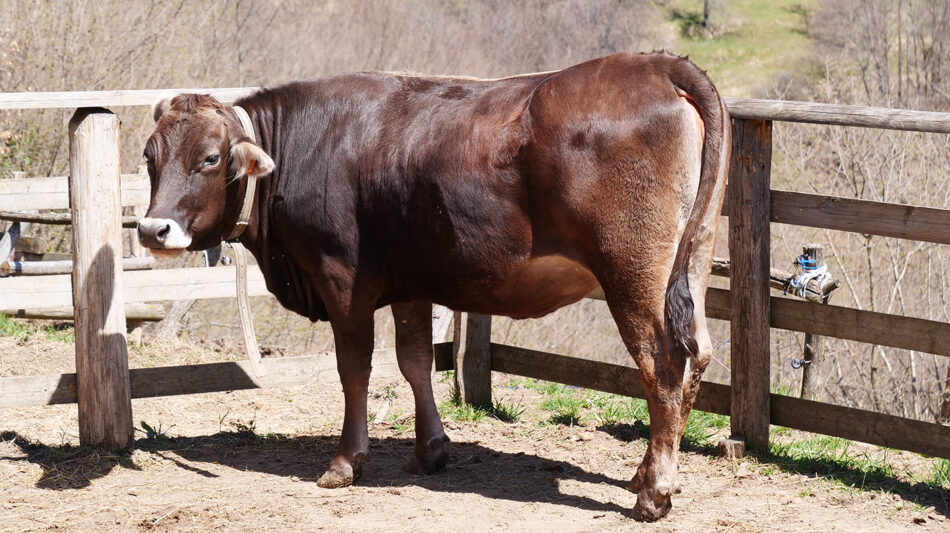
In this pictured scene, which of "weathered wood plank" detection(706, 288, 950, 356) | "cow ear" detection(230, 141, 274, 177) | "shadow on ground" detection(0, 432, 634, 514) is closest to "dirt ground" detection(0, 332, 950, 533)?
"shadow on ground" detection(0, 432, 634, 514)

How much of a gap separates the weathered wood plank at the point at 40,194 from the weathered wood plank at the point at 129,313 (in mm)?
1059

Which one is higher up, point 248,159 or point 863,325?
point 248,159

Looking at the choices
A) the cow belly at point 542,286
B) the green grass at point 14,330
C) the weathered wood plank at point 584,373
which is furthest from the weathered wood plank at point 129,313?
the cow belly at point 542,286

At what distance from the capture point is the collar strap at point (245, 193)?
16.3 feet

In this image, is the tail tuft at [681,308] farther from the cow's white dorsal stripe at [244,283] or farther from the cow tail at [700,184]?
the cow's white dorsal stripe at [244,283]

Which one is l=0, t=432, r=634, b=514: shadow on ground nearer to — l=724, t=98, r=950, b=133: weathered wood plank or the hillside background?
l=724, t=98, r=950, b=133: weathered wood plank

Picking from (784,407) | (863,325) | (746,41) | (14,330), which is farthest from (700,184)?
(746,41)

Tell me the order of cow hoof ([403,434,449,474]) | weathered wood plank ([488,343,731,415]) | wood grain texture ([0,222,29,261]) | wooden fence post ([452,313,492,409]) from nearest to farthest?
1. cow hoof ([403,434,449,474])
2. weathered wood plank ([488,343,731,415])
3. wooden fence post ([452,313,492,409])
4. wood grain texture ([0,222,29,261])

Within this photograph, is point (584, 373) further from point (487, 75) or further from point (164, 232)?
point (487, 75)

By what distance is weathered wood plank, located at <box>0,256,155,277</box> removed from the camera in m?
8.97

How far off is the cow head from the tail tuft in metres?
2.02

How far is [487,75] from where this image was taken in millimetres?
24562

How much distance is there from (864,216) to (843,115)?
0.52m

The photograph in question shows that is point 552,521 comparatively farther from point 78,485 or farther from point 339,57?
point 339,57
